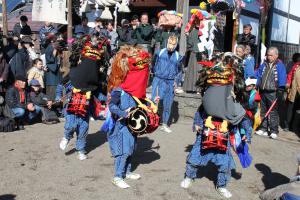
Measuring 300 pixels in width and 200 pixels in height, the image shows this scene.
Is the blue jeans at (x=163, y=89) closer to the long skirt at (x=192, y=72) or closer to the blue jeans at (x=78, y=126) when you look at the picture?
the long skirt at (x=192, y=72)

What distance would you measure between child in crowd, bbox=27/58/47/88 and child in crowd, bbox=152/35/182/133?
2877mm

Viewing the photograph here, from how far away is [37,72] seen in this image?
916 cm

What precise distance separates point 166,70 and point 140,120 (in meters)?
3.18

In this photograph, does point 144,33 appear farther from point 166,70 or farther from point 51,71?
point 51,71

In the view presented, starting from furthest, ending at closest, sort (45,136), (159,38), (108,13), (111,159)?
(108,13), (159,38), (45,136), (111,159)

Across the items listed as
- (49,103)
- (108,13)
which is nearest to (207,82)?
(49,103)

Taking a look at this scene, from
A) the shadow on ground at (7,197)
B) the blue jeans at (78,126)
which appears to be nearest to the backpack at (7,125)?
the blue jeans at (78,126)

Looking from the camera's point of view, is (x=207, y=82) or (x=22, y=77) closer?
(x=207, y=82)

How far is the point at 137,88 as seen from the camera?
16.5ft

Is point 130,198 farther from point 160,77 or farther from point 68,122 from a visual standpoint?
point 160,77

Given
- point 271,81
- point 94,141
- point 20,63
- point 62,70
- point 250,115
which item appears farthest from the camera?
point 62,70

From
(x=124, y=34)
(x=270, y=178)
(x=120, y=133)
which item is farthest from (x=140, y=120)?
(x=124, y=34)

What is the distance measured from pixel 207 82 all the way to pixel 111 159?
7.47 ft

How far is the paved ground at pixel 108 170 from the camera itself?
5.04 m
